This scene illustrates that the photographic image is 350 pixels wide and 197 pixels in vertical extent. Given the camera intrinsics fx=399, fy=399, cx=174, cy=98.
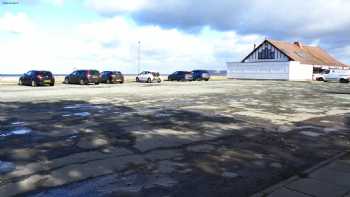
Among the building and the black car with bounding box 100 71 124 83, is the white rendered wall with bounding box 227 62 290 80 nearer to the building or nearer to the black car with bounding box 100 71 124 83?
the building

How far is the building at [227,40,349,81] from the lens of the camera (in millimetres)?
67062

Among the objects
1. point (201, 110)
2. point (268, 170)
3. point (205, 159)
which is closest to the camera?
point (268, 170)

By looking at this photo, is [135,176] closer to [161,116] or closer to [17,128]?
[17,128]

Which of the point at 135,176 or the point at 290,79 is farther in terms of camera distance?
the point at 290,79

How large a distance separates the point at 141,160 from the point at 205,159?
127 cm

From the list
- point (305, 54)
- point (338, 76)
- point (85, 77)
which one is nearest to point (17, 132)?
point (85, 77)

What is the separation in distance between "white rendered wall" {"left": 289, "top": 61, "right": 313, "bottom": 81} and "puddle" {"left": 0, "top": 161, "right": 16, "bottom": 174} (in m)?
62.8

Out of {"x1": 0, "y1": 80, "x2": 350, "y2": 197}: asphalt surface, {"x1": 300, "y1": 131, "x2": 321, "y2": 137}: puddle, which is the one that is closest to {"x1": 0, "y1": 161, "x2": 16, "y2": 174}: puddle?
{"x1": 0, "y1": 80, "x2": 350, "y2": 197}: asphalt surface

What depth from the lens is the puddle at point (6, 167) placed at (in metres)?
6.76

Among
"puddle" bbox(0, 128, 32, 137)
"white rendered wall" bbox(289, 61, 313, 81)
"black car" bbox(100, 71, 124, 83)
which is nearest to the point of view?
"puddle" bbox(0, 128, 32, 137)

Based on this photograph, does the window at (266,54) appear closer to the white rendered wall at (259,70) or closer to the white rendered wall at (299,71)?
the white rendered wall at (259,70)

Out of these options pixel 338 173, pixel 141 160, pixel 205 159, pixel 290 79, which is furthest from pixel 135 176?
pixel 290 79

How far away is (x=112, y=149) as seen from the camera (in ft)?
28.1

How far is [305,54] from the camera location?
75.9 meters
